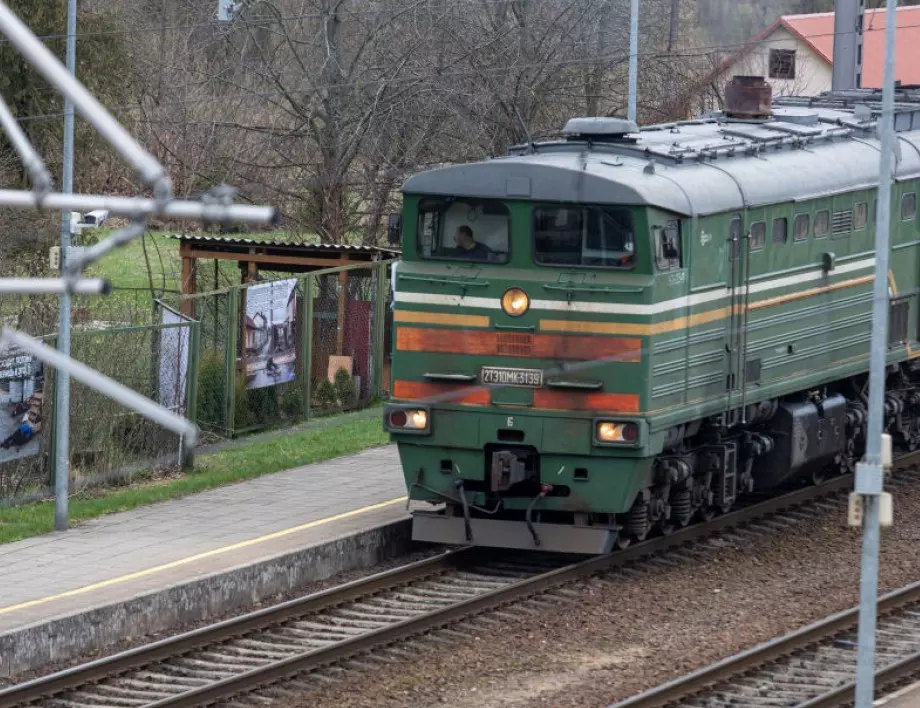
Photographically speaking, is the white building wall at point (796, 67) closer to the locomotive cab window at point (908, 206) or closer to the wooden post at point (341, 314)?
the wooden post at point (341, 314)

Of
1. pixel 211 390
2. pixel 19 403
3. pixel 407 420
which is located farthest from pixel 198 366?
pixel 407 420

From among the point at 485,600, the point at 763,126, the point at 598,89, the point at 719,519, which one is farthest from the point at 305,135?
the point at 485,600

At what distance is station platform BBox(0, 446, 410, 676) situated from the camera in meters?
12.7

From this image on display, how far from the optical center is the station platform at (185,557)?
41.6 ft

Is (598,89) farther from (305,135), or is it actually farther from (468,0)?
(305,135)

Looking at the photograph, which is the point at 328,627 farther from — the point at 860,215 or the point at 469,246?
the point at 860,215

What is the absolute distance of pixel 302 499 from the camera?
685 inches

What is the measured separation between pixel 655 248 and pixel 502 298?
51.6 inches

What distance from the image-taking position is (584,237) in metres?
14.5

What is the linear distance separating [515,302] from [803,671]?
3900 millimetres

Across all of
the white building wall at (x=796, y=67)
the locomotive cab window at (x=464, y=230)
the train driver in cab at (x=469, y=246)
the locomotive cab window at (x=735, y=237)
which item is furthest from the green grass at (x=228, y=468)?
the white building wall at (x=796, y=67)

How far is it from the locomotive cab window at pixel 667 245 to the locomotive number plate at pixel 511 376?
133cm

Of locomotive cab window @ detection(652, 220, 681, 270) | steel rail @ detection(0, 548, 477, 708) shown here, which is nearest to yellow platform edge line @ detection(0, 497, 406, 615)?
steel rail @ detection(0, 548, 477, 708)

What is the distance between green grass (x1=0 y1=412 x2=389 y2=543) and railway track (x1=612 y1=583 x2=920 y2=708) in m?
6.68
